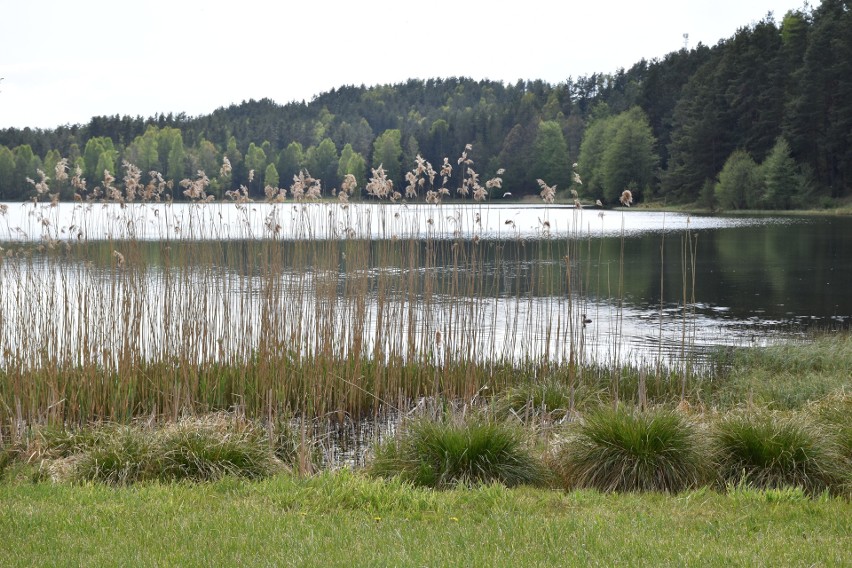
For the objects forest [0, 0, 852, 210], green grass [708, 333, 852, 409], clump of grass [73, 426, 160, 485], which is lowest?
green grass [708, 333, 852, 409]

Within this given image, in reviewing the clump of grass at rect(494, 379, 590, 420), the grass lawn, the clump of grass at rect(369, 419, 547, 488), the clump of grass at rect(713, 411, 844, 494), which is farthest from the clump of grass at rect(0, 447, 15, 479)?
the clump of grass at rect(713, 411, 844, 494)

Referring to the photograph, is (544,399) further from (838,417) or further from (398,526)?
(398,526)

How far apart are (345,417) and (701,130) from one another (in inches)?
2580

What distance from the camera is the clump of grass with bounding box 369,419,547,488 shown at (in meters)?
6.58

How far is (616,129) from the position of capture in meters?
78.9

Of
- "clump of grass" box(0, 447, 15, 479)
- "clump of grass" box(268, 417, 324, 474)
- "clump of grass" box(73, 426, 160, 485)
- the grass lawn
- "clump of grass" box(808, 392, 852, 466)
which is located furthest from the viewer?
"clump of grass" box(268, 417, 324, 474)

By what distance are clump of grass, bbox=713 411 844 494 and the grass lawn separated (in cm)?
54

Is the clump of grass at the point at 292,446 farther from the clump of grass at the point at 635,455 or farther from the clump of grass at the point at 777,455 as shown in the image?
the clump of grass at the point at 777,455

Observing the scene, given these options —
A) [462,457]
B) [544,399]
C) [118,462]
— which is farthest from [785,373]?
[118,462]

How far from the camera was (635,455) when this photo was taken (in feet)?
21.7

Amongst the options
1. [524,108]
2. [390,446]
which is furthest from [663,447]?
[524,108]

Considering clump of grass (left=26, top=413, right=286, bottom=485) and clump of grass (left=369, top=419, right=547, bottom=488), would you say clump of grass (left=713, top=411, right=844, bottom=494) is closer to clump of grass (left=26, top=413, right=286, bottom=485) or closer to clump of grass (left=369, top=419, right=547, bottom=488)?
clump of grass (left=369, top=419, right=547, bottom=488)

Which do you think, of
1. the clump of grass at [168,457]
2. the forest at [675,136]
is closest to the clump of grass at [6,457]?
the clump of grass at [168,457]

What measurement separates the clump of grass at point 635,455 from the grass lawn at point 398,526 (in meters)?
0.38
